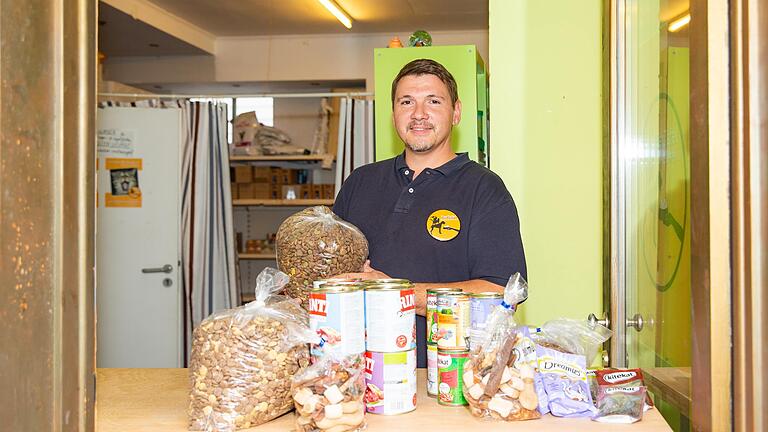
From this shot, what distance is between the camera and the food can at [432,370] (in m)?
1.17

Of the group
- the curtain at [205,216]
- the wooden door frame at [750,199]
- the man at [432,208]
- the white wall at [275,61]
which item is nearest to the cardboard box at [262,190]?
the curtain at [205,216]

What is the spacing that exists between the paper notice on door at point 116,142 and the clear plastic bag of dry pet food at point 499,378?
361cm

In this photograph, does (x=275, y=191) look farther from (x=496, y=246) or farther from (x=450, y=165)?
(x=496, y=246)

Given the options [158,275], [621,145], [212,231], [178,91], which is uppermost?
[178,91]

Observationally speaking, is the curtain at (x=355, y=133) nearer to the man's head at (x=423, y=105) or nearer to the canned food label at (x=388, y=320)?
the man's head at (x=423, y=105)

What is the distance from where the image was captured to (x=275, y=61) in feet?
23.5

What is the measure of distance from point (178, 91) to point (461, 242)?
6.46 metres

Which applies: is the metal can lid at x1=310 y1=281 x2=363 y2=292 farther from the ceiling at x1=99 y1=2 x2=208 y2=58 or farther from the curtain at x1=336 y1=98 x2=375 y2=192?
the ceiling at x1=99 y1=2 x2=208 y2=58

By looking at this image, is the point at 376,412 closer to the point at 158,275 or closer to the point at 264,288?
the point at 264,288

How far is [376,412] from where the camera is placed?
111cm

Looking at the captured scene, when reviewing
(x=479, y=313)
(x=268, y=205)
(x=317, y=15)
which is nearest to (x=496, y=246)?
(x=479, y=313)

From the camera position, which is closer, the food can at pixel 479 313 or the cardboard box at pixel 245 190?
the food can at pixel 479 313

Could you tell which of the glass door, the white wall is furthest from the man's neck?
the white wall

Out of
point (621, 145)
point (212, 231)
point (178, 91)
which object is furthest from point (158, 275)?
point (178, 91)
